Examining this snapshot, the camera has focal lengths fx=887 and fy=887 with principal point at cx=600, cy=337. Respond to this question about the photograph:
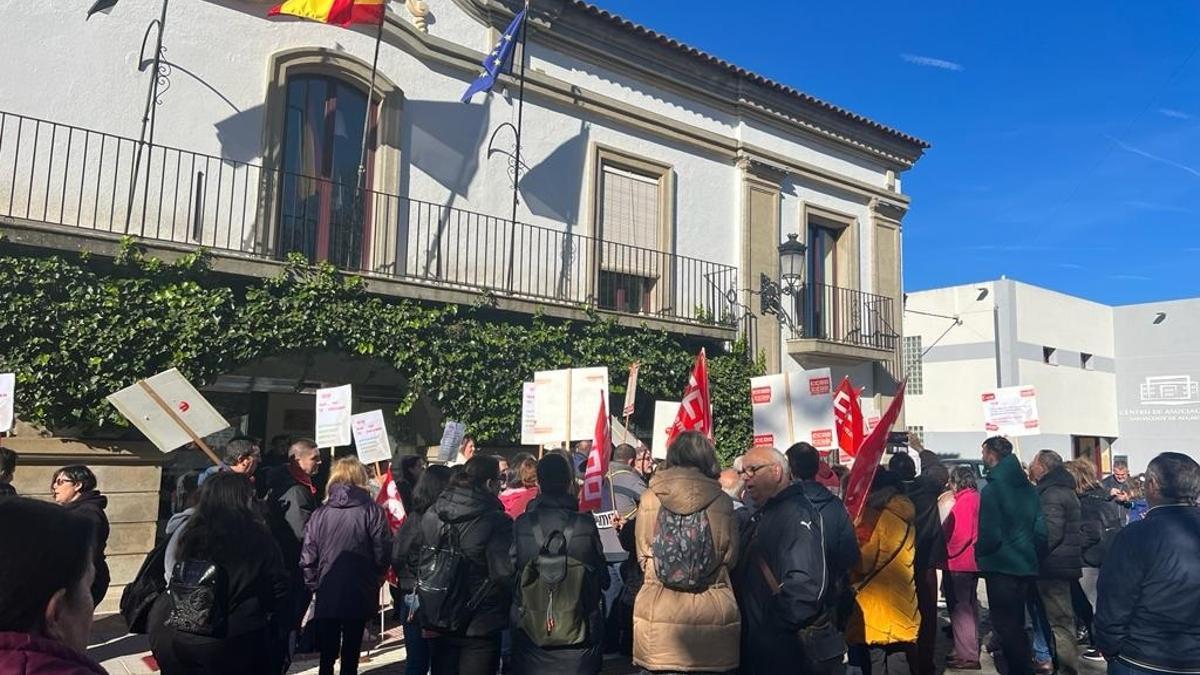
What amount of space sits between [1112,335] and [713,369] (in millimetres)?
23773

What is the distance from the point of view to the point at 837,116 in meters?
17.1

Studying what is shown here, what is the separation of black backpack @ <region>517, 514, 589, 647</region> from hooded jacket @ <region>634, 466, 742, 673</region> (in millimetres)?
319

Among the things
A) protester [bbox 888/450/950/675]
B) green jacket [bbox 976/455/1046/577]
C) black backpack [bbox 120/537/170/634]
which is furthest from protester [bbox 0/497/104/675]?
green jacket [bbox 976/455/1046/577]

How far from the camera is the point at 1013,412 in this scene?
1155cm

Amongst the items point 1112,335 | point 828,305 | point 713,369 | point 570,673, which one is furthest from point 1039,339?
point 570,673

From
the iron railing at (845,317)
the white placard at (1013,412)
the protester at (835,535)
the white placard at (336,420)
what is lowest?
the protester at (835,535)

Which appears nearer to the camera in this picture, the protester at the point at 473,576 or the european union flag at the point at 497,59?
the protester at the point at 473,576

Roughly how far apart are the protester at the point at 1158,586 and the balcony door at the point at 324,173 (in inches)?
359

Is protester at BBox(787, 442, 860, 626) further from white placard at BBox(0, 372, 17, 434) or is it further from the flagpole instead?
the flagpole

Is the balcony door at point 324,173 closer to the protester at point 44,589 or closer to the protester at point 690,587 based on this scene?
the protester at point 690,587

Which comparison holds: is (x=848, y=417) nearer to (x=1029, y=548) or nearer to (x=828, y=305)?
(x=1029, y=548)

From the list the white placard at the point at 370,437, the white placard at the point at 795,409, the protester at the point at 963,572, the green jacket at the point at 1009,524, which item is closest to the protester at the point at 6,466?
the white placard at the point at 370,437

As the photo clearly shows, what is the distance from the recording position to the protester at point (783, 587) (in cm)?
418

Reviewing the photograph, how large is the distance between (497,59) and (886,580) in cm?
887
